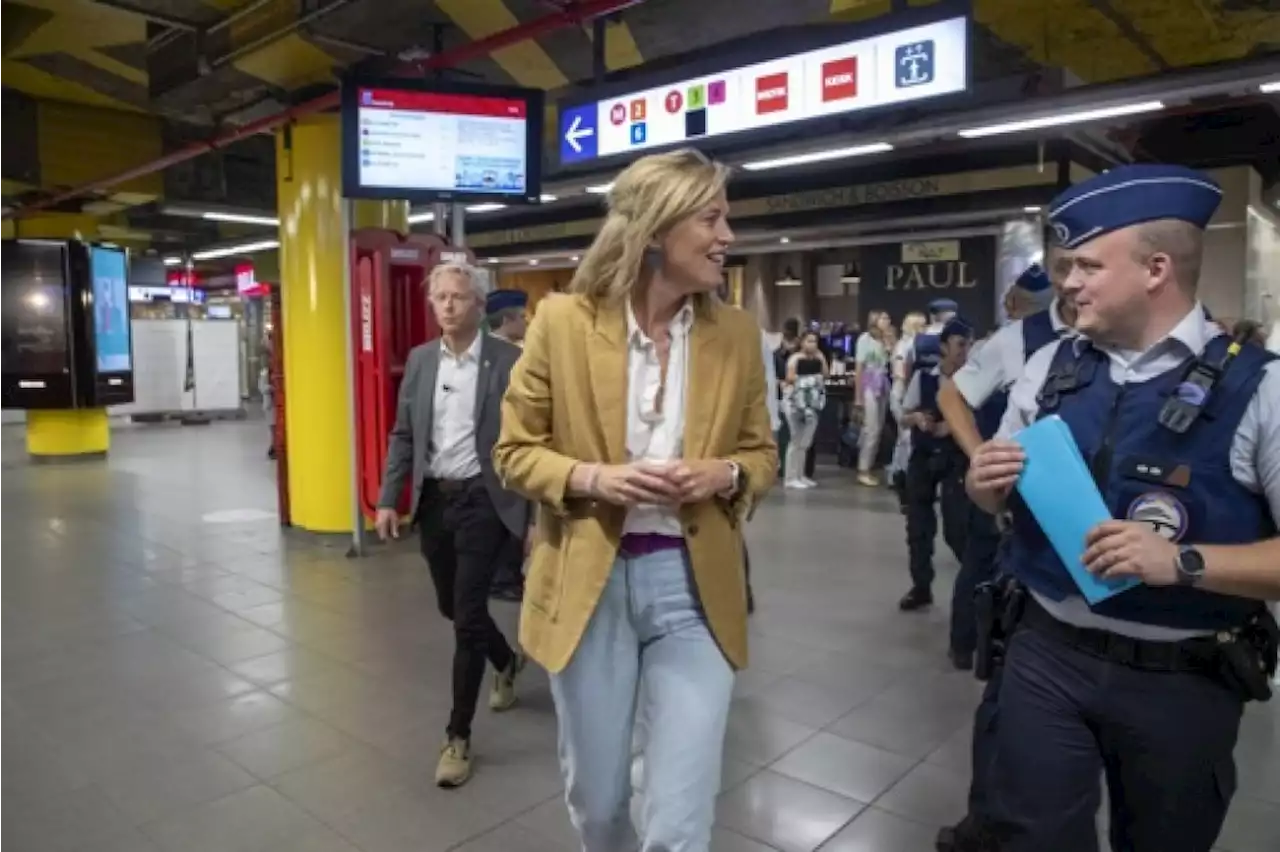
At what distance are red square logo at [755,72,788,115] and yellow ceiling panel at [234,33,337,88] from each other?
290 cm

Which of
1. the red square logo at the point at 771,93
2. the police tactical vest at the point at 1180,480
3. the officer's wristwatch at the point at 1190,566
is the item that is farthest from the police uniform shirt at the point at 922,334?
the officer's wristwatch at the point at 1190,566

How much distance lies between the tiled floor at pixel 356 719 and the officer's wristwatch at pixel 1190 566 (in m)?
1.61

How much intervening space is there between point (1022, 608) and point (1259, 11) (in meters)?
6.16

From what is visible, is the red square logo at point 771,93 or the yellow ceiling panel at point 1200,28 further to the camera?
the yellow ceiling panel at point 1200,28

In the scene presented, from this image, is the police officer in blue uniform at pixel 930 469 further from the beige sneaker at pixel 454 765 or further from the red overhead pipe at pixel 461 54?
the beige sneaker at pixel 454 765

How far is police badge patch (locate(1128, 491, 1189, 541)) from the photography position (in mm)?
1445

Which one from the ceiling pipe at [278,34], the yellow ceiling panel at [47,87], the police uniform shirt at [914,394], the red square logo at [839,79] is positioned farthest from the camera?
the yellow ceiling panel at [47,87]

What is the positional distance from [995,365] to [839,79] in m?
2.17

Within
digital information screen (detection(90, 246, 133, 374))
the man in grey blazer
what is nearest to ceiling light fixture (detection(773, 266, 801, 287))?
digital information screen (detection(90, 246, 133, 374))

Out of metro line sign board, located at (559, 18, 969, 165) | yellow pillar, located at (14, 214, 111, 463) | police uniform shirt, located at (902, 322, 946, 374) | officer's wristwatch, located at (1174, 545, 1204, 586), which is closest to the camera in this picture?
officer's wristwatch, located at (1174, 545, 1204, 586)

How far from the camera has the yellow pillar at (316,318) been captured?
6574mm

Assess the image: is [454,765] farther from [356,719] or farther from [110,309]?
[110,309]

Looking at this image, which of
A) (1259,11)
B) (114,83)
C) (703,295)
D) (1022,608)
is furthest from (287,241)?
(1259,11)

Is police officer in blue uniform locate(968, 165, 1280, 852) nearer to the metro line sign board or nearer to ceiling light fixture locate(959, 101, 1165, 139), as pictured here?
the metro line sign board
